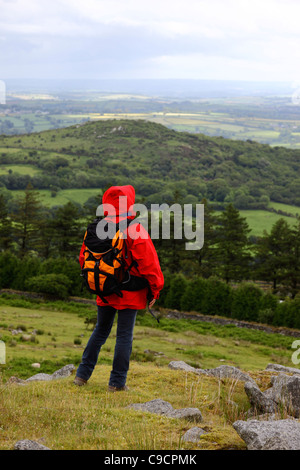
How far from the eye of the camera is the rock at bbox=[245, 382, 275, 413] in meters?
4.79

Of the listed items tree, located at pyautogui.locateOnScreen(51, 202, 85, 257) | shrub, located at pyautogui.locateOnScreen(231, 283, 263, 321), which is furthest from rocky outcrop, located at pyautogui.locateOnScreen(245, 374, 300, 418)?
tree, located at pyautogui.locateOnScreen(51, 202, 85, 257)

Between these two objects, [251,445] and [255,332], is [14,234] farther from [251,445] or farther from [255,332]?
[251,445]

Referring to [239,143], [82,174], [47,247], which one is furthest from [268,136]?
[47,247]

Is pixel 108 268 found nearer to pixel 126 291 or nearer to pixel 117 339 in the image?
pixel 126 291

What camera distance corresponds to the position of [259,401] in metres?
4.87

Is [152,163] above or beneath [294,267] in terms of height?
above

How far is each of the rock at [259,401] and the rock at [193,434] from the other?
4.55 ft

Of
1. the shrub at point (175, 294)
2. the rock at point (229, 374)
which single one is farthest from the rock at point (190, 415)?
the shrub at point (175, 294)

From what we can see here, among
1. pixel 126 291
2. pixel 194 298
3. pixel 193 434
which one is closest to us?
pixel 193 434

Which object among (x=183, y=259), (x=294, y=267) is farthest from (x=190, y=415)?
(x=183, y=259)

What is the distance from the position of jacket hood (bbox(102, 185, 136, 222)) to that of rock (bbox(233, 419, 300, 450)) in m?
2.36

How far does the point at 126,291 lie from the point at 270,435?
210 cm

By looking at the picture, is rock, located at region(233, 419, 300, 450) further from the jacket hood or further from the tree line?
the tree line
